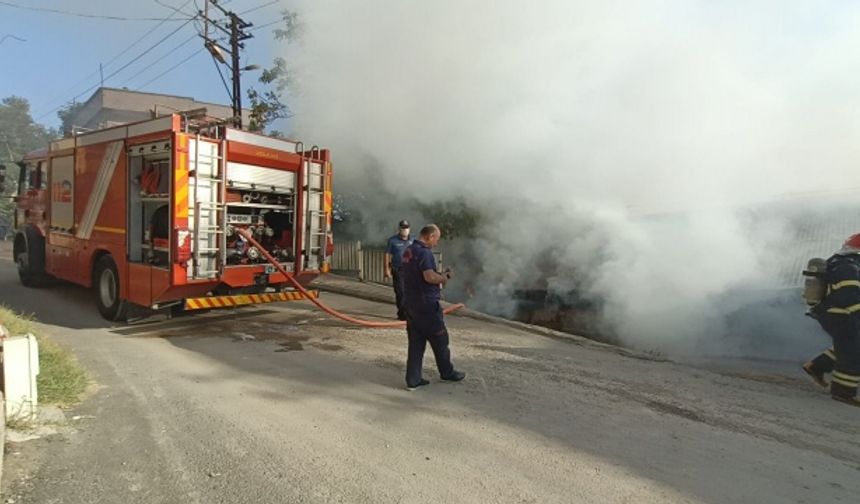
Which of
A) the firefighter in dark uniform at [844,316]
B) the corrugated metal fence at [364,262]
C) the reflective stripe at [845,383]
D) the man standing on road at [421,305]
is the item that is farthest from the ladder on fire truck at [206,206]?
the reflective stripe at [845,383]

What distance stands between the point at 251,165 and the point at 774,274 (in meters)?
6.86

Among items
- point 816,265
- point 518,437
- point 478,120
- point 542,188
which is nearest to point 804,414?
point 816,265

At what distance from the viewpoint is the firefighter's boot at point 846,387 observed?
4867 mm

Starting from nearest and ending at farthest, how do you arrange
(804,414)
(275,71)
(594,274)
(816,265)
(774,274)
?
(804,414), (816,265), (774,274), (594,274), (275,71)

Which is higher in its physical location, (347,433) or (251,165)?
(251,165)

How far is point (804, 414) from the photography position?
14.7 ft

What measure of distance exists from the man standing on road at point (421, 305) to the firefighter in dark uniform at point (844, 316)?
3.45m

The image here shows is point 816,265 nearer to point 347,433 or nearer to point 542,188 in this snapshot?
point 542,188

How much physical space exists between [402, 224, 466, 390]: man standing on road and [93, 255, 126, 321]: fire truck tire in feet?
14.2

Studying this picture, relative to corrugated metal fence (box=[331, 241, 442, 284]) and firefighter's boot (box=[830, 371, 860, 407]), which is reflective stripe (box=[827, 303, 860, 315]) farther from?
corrugated metal fence (box=[331, 241, 442, 284])

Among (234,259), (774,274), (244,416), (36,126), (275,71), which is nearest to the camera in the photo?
(244,416)

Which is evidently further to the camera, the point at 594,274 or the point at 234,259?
the point at 594,274

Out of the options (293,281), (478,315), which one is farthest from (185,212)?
(478,315)

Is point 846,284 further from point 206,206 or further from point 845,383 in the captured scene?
point 206,206
